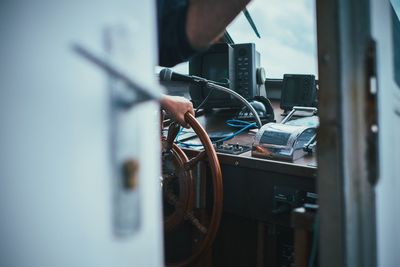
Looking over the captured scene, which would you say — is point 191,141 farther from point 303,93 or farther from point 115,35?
point 115,35

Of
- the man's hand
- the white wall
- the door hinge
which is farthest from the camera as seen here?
the man's hand

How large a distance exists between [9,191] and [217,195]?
119 cm

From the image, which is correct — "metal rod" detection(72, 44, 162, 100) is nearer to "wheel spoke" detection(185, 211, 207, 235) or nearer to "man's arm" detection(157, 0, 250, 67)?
"man's arm" detection(157, 0, 250, 67)

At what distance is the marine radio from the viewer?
Answer: 7.48 feet

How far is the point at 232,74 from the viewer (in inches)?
91.0

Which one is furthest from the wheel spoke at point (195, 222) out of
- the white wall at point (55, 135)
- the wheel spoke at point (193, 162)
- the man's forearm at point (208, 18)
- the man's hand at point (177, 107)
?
the white wall at point (55, 135)

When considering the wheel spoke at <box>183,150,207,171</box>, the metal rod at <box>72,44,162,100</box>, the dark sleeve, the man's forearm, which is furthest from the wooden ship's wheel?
the metal rod at <box>72,44,162,100</box>

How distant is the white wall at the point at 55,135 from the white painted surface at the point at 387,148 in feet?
1.77

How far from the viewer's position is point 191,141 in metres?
1.92

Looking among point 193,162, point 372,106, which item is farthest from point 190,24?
point 193,162

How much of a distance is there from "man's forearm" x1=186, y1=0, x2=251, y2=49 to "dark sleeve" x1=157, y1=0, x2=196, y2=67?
0.02 metres

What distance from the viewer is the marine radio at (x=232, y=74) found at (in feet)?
Result: 7.48

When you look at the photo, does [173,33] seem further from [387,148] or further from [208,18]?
[387,148]

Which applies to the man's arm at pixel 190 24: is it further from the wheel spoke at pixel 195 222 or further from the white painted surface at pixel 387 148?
the wheel spoke at pixel 195 222
